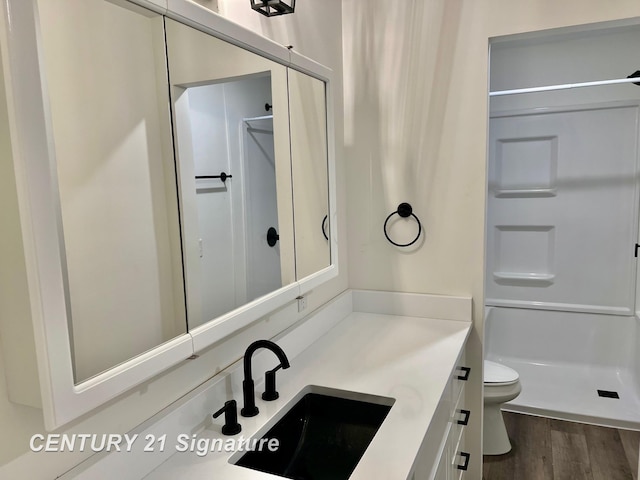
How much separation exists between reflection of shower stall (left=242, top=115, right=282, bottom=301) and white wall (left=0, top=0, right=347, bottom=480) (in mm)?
168

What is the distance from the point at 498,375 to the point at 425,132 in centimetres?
142

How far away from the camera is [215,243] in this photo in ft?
4.24

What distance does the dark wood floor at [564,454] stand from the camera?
2.43 m

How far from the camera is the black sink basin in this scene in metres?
1.20

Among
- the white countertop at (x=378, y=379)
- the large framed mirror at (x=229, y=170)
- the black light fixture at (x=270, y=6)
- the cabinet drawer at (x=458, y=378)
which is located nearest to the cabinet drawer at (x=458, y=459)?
the cabinet drawer at (x=458, y=378)

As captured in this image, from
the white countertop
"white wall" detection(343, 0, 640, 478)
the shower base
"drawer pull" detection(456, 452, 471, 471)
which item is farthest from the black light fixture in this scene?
the shower base

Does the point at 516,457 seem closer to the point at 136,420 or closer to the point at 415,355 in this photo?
the point at 415,355

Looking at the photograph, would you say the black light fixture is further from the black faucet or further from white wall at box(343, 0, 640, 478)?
the black faucet

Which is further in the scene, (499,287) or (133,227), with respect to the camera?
(499,287)

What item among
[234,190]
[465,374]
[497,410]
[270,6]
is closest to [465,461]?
[465,374]

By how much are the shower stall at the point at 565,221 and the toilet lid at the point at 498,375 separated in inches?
19.6

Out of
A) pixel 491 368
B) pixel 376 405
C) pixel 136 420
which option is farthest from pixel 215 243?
pixel 491 368

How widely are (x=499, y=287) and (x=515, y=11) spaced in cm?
219

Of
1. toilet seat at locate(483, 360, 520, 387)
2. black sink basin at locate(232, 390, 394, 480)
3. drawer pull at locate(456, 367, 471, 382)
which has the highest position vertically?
black sink basin at locate(232, 390, 394, 480)
